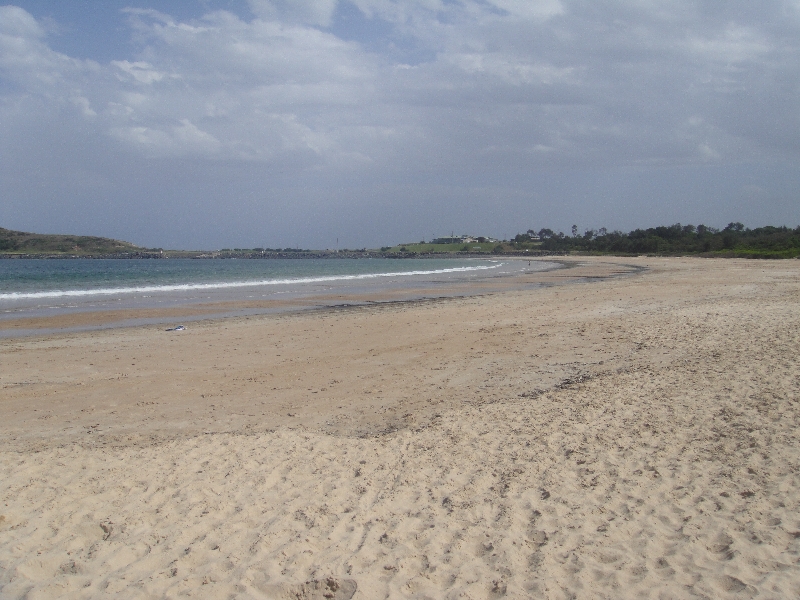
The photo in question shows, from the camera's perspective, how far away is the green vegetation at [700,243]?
6594 cm

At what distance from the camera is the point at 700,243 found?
84500 millimetres

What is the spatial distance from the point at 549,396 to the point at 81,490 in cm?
516

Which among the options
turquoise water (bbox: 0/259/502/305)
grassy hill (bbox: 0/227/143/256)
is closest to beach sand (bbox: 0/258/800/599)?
turquoise water (bbox: 0/259/502/305)

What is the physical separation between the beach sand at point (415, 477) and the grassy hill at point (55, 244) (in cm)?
14643

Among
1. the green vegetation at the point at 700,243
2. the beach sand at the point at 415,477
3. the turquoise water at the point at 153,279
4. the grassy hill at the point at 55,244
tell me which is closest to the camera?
the beach sand at the point at 415,477

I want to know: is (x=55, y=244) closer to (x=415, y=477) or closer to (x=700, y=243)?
(x=700, y=243)

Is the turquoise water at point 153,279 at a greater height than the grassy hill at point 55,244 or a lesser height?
lesser

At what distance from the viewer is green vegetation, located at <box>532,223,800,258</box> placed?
65.9m

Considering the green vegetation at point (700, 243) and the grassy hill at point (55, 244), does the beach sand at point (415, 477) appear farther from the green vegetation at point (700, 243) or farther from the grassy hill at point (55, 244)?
the grassy hill at point (55, 244)

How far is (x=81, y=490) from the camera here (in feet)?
16.0

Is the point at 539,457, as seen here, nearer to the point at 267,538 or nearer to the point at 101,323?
the point at 267,538

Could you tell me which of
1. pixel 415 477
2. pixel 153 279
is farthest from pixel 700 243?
pixel 415 477

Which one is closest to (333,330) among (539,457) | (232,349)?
(232,349)

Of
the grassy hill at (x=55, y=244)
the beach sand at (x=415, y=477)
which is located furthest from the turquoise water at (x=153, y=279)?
the grassy hill at (x=55, y=244)
